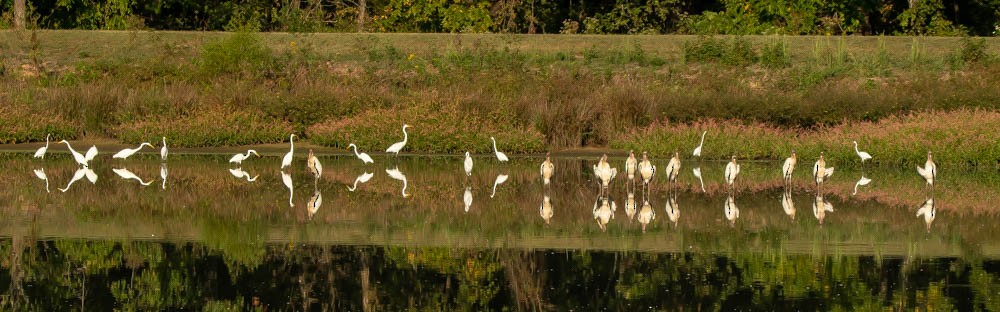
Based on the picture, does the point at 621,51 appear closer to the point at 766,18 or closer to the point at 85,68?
the point at 766,18

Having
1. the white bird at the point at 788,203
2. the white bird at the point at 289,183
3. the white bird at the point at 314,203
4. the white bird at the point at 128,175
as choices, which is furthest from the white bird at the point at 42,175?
the white bird at the point at 788,203

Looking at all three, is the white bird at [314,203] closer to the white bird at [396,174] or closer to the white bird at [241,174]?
the white bird at [396,174]

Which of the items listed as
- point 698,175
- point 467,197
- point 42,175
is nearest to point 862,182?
point 698,175

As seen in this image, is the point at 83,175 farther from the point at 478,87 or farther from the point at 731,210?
the point at 478,87

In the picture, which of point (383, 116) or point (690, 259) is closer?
point (690, 259)

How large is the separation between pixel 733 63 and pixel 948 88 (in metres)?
6.51

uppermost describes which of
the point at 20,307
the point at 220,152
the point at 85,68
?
the point at 85,68

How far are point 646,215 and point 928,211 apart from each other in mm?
3849

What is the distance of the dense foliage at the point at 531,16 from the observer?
47.4 meters

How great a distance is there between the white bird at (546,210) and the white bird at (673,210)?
59.7 inches

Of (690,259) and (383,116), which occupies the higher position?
(383,116)

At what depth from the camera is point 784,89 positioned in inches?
1532

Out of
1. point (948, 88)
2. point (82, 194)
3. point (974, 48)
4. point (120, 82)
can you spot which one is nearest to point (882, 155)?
point (948, 88)

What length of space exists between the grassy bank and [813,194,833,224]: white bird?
321 inches
